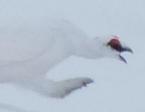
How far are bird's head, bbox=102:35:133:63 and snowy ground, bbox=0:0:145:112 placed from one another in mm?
18

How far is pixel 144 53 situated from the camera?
0.98m

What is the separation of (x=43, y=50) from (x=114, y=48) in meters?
0.12

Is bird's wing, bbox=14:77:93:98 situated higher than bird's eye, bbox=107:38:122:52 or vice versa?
bird's eye, bbox=107:38:122:52

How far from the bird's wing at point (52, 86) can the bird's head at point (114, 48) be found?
88 mm

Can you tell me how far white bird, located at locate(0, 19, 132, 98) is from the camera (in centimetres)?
85

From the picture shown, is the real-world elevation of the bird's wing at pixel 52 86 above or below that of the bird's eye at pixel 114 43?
below

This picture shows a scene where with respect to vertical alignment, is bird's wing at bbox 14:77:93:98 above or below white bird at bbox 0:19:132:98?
below

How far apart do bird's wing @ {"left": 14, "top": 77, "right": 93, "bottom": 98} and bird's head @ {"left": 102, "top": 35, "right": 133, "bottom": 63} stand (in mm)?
88

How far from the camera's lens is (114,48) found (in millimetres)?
905

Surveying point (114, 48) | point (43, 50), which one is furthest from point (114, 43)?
point (43, 50)

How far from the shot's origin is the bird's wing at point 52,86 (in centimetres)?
84

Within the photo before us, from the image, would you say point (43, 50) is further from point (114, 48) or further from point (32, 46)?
point (114, 48)

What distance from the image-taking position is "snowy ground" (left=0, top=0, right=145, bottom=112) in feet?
2.76

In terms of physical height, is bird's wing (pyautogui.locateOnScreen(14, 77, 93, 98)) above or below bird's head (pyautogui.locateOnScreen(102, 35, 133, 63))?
below
